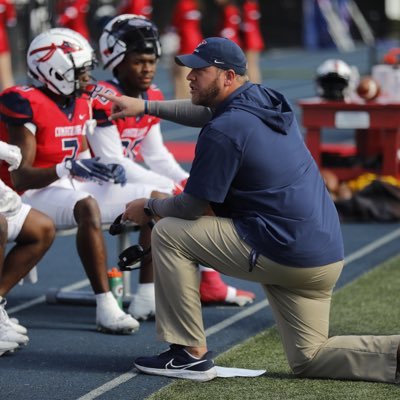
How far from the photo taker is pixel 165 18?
3044 centimetres

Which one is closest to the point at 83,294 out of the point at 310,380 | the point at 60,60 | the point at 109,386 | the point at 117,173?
the point at 117,173

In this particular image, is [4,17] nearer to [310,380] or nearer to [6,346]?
[6,346]

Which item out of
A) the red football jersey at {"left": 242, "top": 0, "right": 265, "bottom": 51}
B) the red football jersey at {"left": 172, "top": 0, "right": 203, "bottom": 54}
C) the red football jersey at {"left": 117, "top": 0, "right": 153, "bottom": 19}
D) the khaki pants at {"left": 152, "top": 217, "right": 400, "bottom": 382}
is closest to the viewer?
the khaki pants at {"left": 152, "top": 217, "right": 400, "bottom": 382}

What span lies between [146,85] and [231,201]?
1.87 metres

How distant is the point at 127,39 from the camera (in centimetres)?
673

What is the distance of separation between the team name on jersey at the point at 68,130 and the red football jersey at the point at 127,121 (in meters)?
0.22

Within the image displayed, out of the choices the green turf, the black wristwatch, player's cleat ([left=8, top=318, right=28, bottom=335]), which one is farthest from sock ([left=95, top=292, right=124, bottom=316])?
the black wristwatch

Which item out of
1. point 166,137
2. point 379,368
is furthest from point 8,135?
point 166,137

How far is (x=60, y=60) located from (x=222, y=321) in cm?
162

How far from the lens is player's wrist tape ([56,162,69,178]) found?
5.92m

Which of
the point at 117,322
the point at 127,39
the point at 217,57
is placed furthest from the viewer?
the point at 127,39

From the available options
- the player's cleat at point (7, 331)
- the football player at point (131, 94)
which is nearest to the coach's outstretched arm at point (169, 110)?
the football player at point (131, 94)

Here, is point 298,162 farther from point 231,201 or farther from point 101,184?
point 101,184

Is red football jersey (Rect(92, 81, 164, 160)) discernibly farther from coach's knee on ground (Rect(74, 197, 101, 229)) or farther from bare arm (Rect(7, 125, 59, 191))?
coach's knee on ground (Rect(74, 197, 101, 229))
